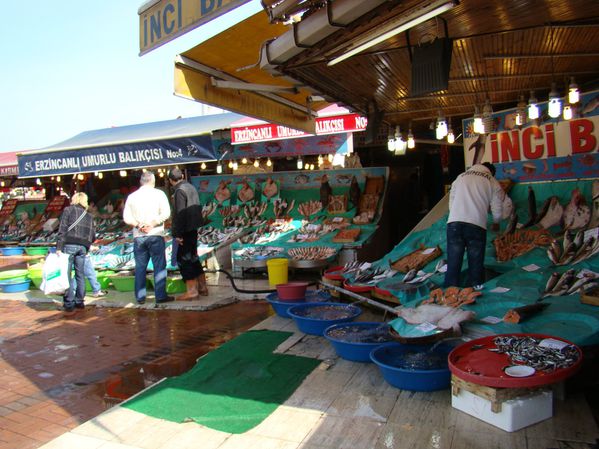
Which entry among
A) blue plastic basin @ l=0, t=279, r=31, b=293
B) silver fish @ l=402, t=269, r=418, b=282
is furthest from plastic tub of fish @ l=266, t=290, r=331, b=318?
blue plastic basin @ l=0, t=279, r=31, b=293

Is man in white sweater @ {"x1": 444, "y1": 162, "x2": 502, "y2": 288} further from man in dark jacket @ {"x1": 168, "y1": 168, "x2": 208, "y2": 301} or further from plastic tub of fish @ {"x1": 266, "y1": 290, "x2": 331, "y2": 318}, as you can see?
man in dark jacket @ {"x1": 168, "y1": 168, "x2": 208, "y2": 301}

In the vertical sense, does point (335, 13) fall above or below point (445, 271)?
above

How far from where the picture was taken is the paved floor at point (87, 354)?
173 inches

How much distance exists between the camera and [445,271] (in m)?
6.38

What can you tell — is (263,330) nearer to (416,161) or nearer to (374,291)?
(374,291)

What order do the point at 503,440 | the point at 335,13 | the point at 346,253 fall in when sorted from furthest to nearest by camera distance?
1. the point at 346,253
2. the point at 335,13
3. the point at 503,440

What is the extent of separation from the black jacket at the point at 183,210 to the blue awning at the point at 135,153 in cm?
264

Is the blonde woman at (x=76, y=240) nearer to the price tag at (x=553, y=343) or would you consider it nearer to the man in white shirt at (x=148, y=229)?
the man in white shirt at (x=148, y=229)

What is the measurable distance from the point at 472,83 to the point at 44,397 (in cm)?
641

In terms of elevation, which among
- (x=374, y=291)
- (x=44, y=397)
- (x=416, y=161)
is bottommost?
(x=44, y=397)

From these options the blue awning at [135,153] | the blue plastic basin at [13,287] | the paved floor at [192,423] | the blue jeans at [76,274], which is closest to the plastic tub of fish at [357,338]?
the paved floor at [192,423]

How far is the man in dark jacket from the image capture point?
8180mm

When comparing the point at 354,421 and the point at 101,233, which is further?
the point at 101,233

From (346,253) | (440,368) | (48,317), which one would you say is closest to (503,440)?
(440,368)
